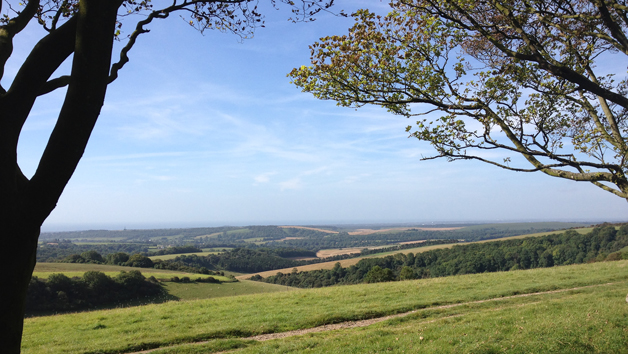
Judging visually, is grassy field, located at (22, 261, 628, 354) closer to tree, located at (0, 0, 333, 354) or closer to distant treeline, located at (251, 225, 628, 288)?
tree, located at (0, 0, 333, 354)

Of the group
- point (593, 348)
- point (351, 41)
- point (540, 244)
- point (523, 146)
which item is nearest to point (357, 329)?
point (593, 348)

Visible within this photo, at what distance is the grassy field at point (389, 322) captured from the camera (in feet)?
26.9

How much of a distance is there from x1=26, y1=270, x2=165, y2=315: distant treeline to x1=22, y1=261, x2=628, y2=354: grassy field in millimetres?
21931

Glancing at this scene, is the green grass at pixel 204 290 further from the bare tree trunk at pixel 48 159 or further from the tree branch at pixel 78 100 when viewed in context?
the tree branch at pixel 78 100

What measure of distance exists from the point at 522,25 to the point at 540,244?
6084 cm

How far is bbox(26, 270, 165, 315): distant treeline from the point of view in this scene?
1252 inches

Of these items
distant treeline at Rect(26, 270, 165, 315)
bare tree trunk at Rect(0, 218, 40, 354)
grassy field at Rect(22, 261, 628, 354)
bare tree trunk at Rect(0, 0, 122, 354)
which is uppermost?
bare tree trunk at Rect(0, 0, 122, 354)

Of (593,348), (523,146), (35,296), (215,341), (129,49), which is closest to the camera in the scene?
(129,49)

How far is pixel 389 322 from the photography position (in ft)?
38.8

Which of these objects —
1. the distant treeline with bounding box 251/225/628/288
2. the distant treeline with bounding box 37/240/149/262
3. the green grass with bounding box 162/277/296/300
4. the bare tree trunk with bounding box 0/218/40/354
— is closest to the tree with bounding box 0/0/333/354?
the bare tree trunk with bounding box 0/218/40/354

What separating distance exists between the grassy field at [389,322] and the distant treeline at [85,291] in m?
21.9

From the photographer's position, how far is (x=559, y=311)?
10781 millimetres

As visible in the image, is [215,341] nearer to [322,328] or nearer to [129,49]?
[322,328]

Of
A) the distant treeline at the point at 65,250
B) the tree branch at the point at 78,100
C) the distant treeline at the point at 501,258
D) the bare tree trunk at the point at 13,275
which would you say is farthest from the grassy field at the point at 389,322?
the distant treeline at the point at 65,250
